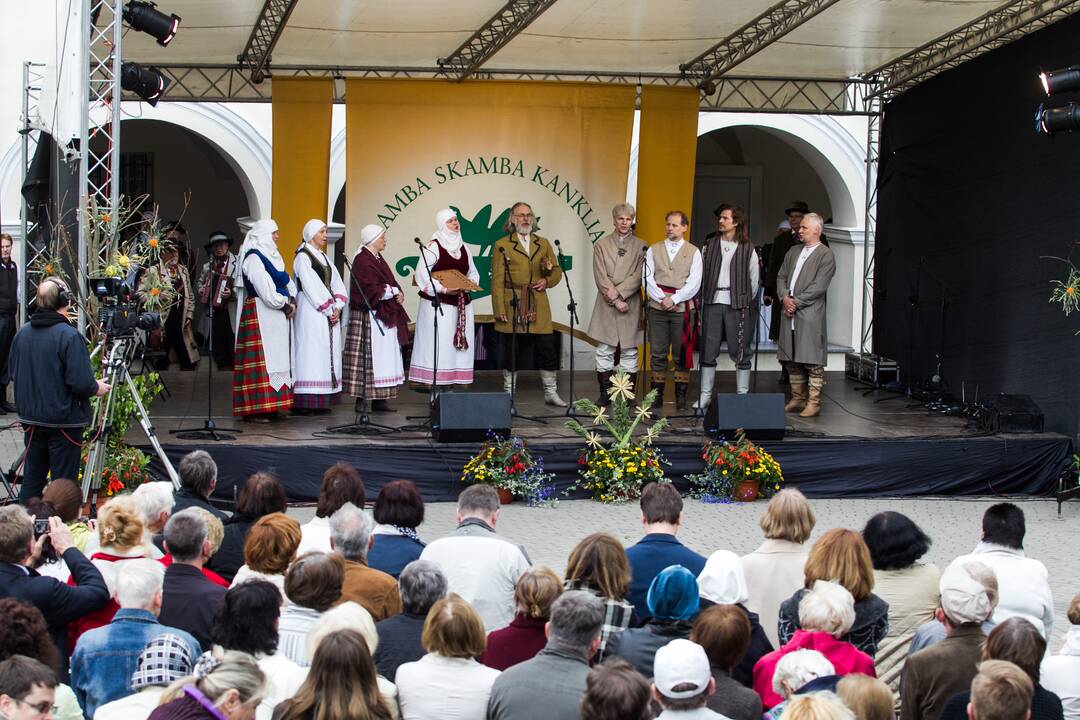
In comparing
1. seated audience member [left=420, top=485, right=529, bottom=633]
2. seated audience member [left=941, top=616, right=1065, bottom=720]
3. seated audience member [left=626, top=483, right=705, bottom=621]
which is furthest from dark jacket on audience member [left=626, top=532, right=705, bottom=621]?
seated audience member [left=941, top=616, right=1065, bottom=720]

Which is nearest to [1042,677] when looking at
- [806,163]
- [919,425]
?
[919,425]

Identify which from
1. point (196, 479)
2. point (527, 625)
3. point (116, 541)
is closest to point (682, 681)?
point (527, 625)

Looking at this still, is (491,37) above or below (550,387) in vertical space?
above

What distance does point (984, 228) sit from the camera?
1030 centimetres

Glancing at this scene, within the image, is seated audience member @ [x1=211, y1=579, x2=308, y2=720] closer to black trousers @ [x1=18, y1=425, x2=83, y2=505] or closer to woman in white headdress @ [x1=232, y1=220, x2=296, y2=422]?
black trousers @ [x1=18, y1=425, x2=83, y2=505]

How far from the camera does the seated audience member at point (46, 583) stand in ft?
12.6

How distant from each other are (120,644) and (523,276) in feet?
22.4

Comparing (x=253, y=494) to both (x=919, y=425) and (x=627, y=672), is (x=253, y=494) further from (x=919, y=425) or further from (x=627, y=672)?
(x=919, y=425)

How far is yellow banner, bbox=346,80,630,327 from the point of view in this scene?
11.1m

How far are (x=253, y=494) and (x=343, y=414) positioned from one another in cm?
491

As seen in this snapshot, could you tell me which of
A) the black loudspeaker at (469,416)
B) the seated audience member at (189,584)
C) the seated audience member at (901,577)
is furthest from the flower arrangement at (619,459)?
the seated audience member at (189,584)

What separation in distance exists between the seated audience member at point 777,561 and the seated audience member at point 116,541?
1.88 metres

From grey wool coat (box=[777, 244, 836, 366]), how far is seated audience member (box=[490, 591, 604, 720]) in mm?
6939

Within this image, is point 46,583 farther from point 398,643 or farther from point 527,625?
point 527,625
